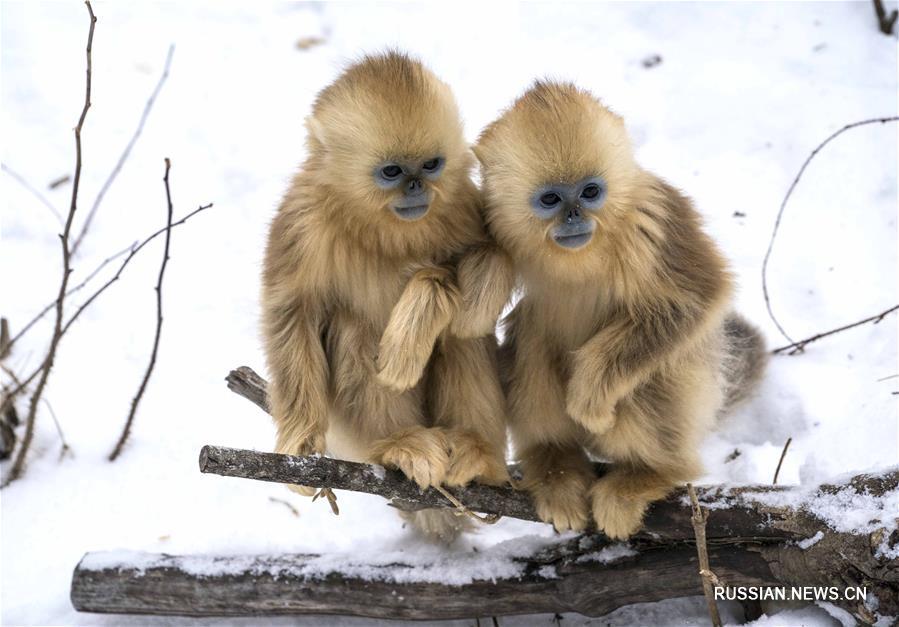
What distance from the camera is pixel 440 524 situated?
5.02 metres

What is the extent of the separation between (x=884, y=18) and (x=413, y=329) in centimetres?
486

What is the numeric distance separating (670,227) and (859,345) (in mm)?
1924

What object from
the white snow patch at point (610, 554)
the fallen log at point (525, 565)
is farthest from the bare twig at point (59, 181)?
the white snow patch at point (610, 554)

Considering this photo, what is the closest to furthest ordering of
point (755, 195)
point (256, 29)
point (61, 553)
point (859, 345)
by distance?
1. point (61, 553)
2. point (859, 345)
3. point (755, 195)
4. point (256, 29)

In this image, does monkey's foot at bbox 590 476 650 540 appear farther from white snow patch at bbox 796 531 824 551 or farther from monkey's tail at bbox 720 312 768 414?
monkey's tail at bbox 720 312 768 414

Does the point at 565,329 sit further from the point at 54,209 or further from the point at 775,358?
the point at 54,209

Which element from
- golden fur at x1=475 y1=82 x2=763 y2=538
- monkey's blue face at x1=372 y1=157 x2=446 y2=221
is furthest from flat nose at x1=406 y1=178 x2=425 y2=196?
golden fur at x1=475 y1=82 x2=763 y2=538

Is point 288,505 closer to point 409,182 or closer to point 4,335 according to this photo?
point 4,335

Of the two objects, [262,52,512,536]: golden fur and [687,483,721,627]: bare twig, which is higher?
[262,52,512,536]: golden fur

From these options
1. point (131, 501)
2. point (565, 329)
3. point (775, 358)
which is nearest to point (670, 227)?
point (565, 329)

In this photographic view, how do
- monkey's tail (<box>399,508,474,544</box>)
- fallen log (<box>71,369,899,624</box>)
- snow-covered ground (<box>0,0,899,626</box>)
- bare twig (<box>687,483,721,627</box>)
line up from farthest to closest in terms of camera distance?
1. snow-covered ground (<box>0,0,899,626</box>)
2. monkey's tail (<box>399,508,474,544</box>)
3. fallen log (<box>71,369,899,624</box>)
4. bare twig (<box>687,483,721,627</box>)

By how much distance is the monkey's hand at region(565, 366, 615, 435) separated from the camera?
4508mm

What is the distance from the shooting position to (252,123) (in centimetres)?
766

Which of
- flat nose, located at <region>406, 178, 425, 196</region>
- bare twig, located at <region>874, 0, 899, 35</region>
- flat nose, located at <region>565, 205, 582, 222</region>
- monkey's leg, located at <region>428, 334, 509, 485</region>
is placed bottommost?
monkey's leg, located at <region>428, 334, 509, 485</region>
